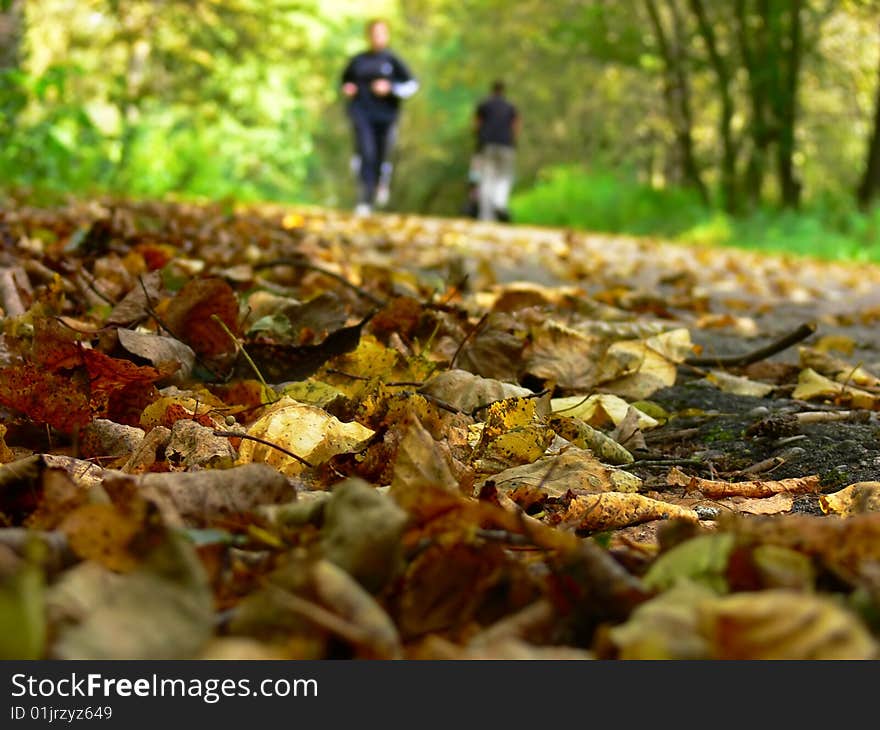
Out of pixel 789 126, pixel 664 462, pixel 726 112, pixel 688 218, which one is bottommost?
pixel 664 462

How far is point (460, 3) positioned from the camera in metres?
32.0

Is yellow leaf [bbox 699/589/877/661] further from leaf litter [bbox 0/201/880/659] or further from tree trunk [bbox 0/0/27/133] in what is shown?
tree trunk [bbox 0/0/27/133]

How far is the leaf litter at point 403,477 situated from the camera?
0.83 meters

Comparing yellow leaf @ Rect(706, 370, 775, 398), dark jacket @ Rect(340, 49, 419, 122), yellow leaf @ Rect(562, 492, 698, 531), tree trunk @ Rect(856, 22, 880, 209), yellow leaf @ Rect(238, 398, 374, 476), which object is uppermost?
dark jacket @ Rect(340, 49, 419, 122)

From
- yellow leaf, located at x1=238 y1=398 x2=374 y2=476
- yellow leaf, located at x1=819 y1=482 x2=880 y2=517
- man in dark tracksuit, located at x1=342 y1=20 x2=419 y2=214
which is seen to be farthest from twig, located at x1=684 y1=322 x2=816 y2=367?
man in dark tracksuit, located at x1=342 y1=20 x2=419 y2=214

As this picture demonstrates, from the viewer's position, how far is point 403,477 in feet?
4.43

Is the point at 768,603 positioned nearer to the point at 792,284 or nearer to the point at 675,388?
the point at 675,388

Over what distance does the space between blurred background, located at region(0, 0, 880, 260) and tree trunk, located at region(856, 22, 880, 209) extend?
0.10 feet

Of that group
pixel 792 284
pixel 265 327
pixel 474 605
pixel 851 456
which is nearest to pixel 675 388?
pixel 851 456

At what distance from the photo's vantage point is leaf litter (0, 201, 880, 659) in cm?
83

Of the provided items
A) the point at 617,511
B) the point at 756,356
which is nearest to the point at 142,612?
the point at 617,511

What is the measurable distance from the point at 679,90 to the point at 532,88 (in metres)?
10.9

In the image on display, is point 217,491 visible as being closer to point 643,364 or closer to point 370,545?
point 370,545

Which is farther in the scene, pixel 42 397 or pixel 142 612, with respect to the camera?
pixel 42 397
